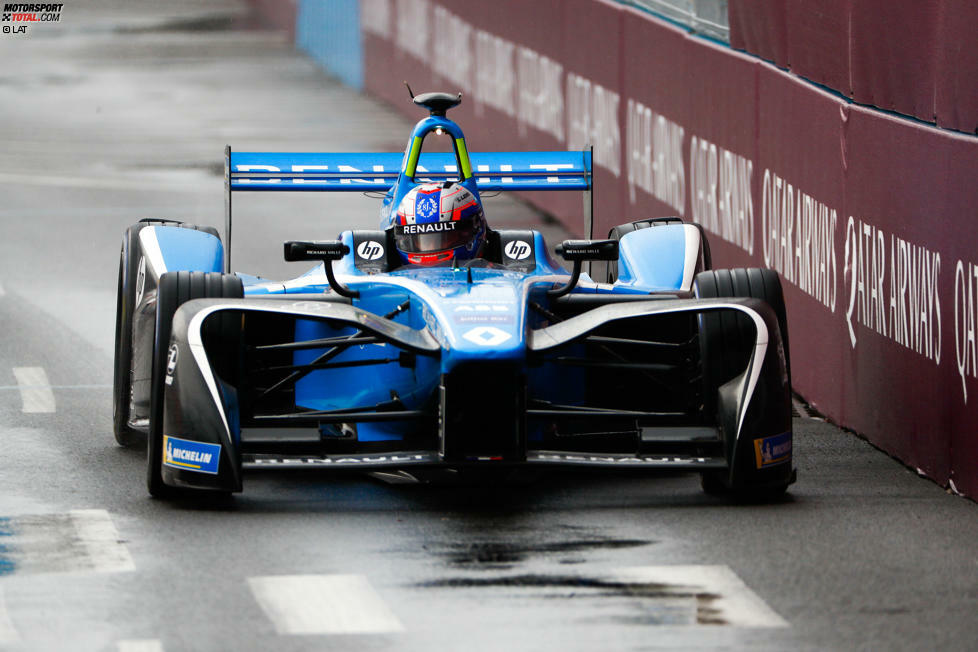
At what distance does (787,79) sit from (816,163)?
3.32 feet

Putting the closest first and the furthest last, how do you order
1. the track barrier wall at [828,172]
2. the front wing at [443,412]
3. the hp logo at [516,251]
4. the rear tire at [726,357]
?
the front wing at [443,412], the rear tire at [726,357], the track barrier wall at [828,172], the hp logo at [516,251]

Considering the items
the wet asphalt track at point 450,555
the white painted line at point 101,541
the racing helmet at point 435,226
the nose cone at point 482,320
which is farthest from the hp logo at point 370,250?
the white painted line at point 101,541

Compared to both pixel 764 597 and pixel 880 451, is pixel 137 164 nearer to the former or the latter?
pixel 880 451

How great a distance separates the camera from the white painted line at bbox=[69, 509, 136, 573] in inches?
329

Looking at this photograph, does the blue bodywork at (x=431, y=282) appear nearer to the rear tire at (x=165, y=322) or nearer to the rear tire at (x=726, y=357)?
the rear tire at (x=165, y=322)

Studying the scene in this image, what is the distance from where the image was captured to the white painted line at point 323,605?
291 inches

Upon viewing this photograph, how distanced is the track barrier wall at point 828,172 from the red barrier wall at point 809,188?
2cm

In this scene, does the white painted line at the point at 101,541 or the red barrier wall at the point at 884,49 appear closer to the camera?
the white painted line at the point at 101,541

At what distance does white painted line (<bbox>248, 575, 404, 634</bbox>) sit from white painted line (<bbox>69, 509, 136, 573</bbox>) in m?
0.63

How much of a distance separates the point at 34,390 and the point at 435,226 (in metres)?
3.12

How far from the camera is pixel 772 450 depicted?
938 cm

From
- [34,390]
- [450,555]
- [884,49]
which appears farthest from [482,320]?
[34,390]

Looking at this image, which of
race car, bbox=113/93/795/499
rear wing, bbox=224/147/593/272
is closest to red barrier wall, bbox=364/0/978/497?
race car, bbox=113/93/795/499

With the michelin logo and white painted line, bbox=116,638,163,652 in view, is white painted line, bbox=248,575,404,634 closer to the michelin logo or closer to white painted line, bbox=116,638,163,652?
white painted line, bbox=116,638,163,652
